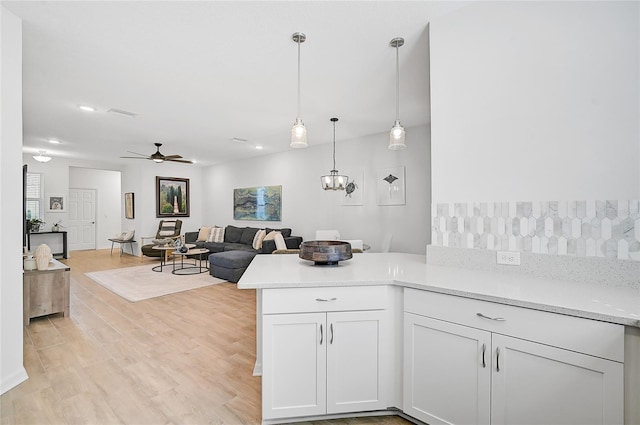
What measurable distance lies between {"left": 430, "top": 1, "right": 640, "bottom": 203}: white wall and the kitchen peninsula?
0.59 meters

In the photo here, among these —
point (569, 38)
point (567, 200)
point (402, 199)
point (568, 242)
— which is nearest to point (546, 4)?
point (569, 38)

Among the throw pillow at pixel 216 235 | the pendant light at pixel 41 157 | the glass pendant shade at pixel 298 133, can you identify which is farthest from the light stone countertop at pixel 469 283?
the pendant light at pixel 41 157

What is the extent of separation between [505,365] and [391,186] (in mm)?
4061

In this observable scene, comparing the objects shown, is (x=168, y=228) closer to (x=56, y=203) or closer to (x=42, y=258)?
(x=56, y=203)

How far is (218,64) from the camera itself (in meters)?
2.81

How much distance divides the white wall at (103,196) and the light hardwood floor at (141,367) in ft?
23.0

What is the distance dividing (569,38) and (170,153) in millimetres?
7387

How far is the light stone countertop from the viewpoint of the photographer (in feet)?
4.01

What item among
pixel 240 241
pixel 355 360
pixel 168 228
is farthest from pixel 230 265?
pixel 168 228

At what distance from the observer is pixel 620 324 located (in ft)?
3.69

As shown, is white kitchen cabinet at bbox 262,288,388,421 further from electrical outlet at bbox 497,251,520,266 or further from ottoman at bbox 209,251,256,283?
ottoman at bbox 209,251,256,283

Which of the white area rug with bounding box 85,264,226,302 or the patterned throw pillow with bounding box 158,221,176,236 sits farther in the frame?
the patterned throw pillow with bounding box 158,221,176,236

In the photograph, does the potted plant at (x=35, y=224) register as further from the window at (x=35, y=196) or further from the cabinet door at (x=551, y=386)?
the cabinet door at (x=551, y=386)

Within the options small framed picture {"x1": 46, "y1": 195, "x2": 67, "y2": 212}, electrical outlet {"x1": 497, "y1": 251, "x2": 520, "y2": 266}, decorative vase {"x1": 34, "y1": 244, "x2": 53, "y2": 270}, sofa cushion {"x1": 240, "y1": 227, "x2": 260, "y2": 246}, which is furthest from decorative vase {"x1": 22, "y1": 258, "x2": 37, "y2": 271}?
small framed picture {"x1": 46, "y1": 195, "x2": 67, "y2": 212}
